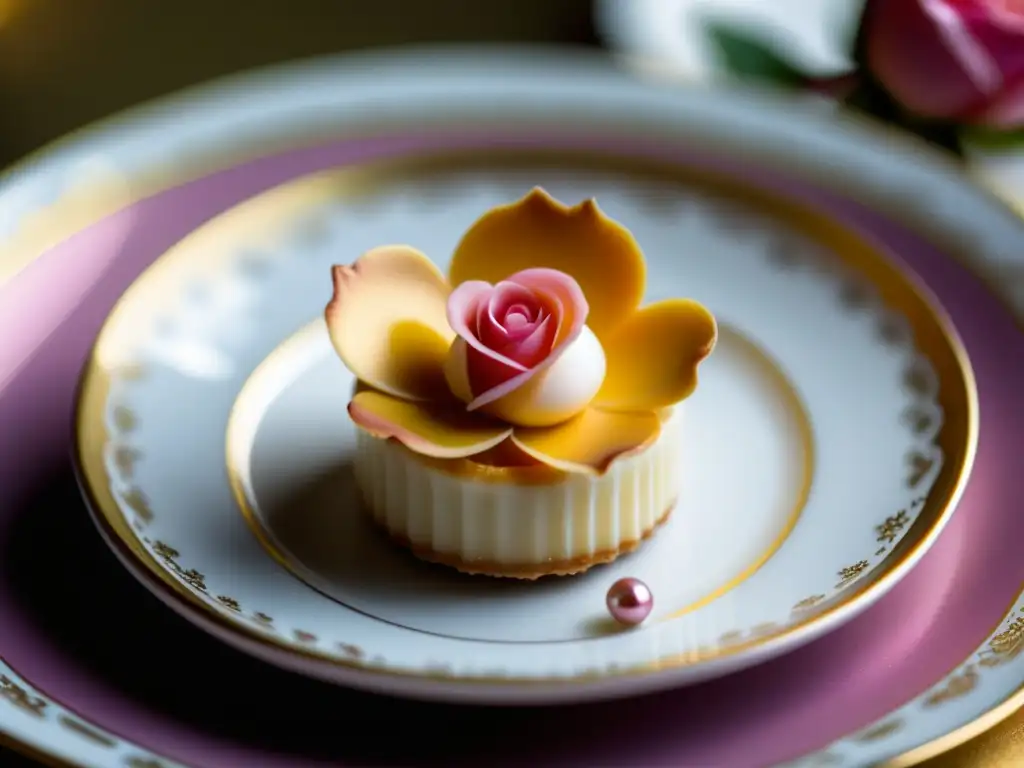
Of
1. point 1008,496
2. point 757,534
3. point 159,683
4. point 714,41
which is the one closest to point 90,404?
point 159,683

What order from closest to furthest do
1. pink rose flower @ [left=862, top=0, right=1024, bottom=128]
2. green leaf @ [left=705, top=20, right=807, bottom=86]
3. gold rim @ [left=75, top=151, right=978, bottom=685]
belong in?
gold rim @ [left=75, top=151, right=978, bottom=685] < pink rose flower @ [left=862, top=0, right=1024, bottom=128] < green leaf @ [left=705, top=20, right=807, bottom=86]

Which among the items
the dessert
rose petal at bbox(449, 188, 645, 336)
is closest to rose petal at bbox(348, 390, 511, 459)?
the dessert

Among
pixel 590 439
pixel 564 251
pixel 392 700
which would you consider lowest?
pixel 392 700

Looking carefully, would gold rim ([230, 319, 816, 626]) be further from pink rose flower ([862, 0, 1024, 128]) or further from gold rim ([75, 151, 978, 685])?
pink rose flower ([862, 0, 1024, 128])

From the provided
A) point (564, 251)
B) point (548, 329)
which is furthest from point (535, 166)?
point (548, 329)

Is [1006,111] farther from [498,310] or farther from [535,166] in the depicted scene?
[498,310]
